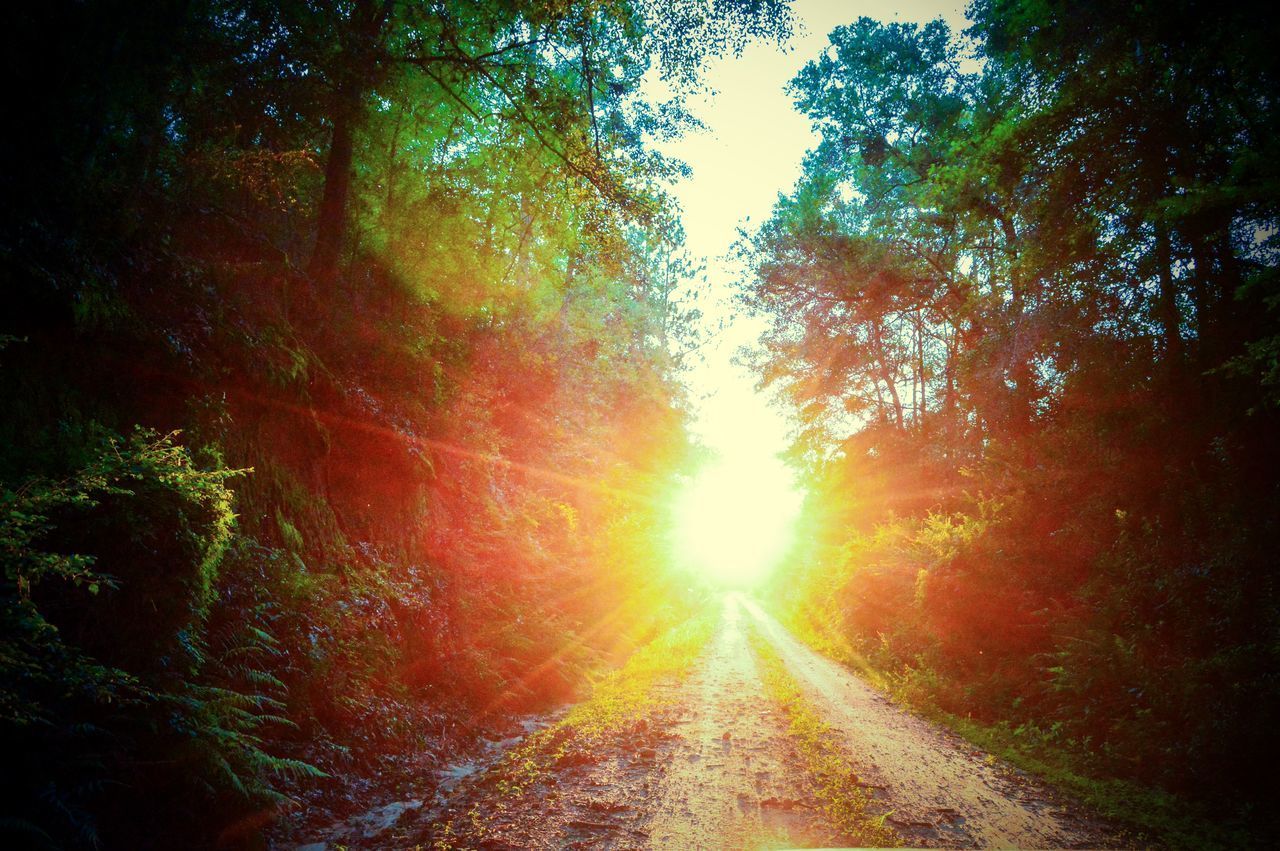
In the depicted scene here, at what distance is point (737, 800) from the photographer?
5.54 meters

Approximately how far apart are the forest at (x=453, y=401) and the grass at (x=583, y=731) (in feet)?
2.46

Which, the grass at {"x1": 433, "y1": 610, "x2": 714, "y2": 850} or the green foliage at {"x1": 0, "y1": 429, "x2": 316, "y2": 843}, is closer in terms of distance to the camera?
the green foliage at {"x1": 0, "y1": 429, "x2": 316, "y2": 843}

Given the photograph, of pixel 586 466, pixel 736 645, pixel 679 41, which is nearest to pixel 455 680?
pixel 679 41

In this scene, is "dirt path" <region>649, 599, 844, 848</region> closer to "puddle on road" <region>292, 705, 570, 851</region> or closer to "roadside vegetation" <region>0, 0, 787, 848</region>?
"puddle on road" <region>292, 705, 570, 851</region>

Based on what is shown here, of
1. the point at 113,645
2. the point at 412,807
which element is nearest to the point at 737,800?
the point at 412,807

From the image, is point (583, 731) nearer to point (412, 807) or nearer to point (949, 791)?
point (412, 807)

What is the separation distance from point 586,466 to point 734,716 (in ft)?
46.8

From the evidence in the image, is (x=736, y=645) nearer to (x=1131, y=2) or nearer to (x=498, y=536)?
(x=498, y=536)

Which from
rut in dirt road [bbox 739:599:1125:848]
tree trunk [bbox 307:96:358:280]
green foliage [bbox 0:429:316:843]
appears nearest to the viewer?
green foliage [bbox 0:429:316:843]

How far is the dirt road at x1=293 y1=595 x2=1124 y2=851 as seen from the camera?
4.66m

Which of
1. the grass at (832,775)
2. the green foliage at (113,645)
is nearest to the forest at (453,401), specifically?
the green foliage at (113,645)

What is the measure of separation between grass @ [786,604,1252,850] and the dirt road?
0.98 feet

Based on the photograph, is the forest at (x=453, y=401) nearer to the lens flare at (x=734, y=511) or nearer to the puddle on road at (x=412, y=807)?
the puddle on road at (x=412, y=807)

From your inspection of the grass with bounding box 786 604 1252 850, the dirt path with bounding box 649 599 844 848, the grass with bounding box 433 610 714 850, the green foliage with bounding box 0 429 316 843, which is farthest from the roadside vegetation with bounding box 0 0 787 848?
the grass with bounding box 786 604 1252 850
